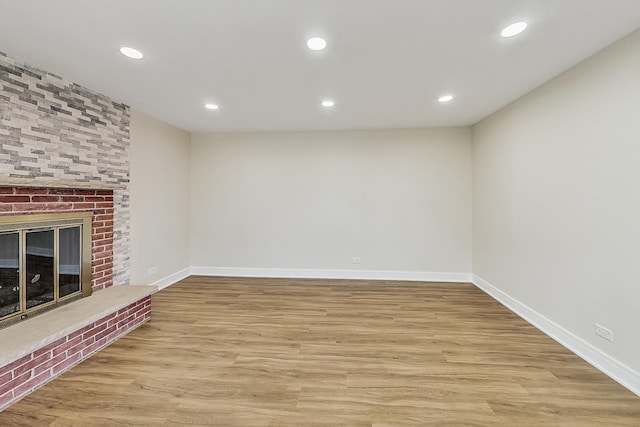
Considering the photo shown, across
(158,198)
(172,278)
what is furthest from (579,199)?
(172,278)

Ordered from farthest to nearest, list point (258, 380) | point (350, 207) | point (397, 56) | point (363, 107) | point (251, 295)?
point (350, 207), point (251, 295), point (363, 107), point (397, 56), point (258, 380)

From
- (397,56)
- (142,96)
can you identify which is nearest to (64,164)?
(142,96)

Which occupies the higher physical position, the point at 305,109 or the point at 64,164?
the point at 305,109

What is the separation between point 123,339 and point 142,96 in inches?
100.0

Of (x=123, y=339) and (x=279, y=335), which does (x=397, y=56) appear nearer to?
(x=279, y=335)

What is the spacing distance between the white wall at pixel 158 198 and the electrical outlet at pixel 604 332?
4834mm

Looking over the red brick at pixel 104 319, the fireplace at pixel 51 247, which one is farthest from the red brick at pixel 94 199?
the red brick at pixel 104 319

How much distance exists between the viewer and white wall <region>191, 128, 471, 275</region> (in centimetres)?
493

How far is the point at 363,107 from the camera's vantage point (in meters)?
3.78

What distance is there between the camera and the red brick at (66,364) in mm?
2268

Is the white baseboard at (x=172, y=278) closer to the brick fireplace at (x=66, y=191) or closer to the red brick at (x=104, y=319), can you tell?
the brick fireplace at (x=66, y=191)

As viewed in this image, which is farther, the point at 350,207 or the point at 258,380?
the point at 350,207

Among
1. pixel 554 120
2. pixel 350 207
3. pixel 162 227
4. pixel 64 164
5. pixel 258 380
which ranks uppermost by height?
pixel 554 120

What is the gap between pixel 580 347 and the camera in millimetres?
2590
